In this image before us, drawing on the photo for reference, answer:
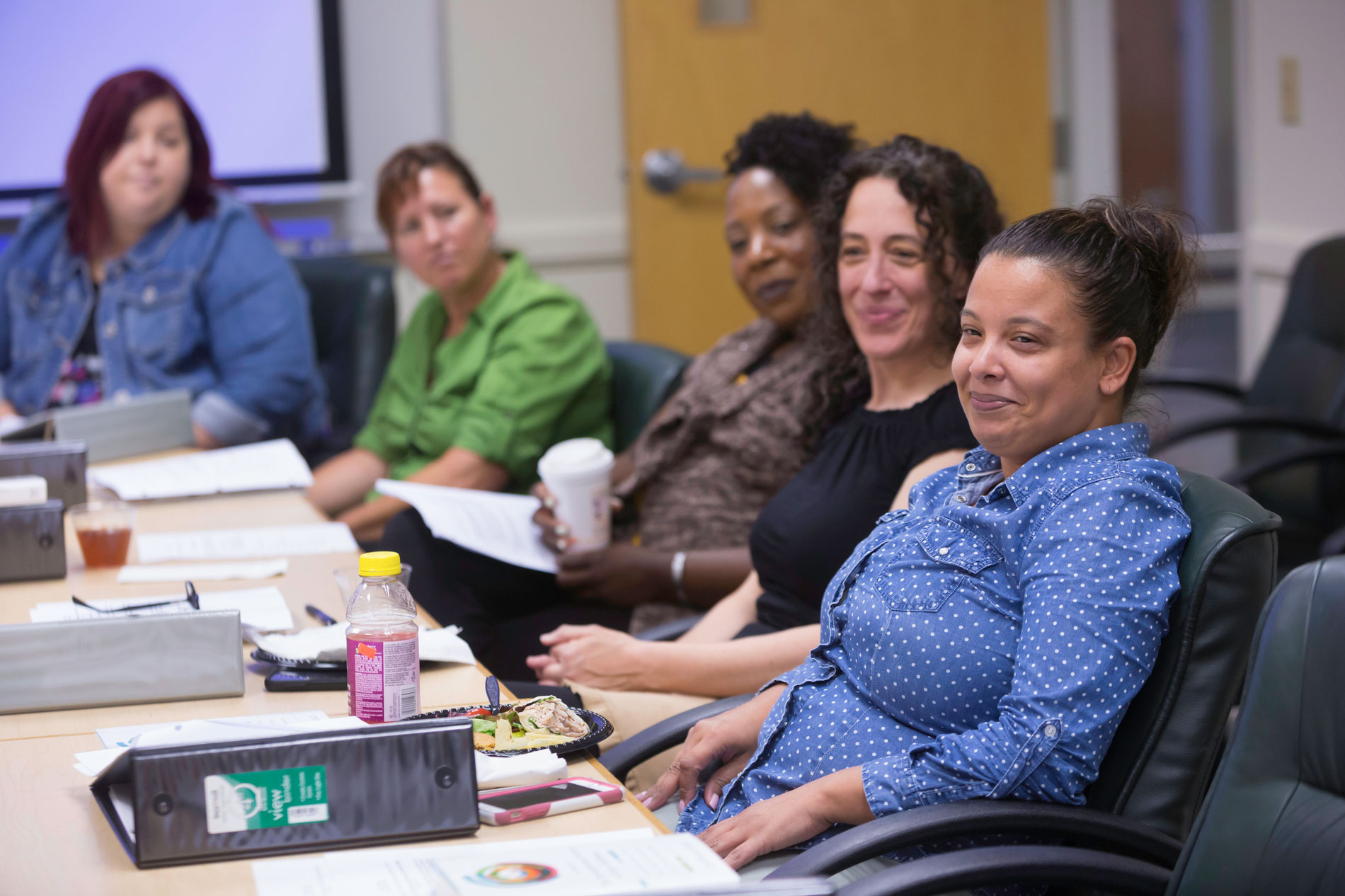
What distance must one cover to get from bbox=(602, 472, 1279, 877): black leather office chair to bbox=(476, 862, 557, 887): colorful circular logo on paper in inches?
14.5

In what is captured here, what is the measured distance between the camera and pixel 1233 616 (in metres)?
1.19

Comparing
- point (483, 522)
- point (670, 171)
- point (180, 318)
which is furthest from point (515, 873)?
point (670, 171)

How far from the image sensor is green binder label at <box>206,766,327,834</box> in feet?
3.18

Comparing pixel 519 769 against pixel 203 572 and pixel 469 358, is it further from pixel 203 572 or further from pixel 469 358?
pixel 469 358

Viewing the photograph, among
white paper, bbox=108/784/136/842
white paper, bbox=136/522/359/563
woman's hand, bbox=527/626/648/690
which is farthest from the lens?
white paper, bbox=136/522/359/563

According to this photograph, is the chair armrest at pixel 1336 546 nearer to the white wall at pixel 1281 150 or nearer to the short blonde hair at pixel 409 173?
the white wall at pixel 1281 150

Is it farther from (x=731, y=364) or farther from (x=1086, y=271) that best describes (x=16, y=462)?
(x=1086, y=271)

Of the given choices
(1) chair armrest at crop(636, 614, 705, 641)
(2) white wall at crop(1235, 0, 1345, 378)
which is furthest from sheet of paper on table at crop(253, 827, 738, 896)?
(2) white wall at crop(1235, 0, 1345, 378)

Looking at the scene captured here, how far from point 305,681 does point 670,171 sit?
2.90 m

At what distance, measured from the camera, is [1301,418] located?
2.69m

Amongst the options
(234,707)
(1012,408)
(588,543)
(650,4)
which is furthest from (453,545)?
(650,4)

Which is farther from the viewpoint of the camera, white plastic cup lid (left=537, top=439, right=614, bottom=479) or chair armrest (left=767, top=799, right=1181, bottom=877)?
white plastic cup lid (left=537, top=439, right=614, bottom=479)

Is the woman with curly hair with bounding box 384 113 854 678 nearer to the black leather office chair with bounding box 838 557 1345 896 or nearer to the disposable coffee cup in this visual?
the disposable coffee cup

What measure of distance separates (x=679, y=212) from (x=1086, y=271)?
9.54ft
